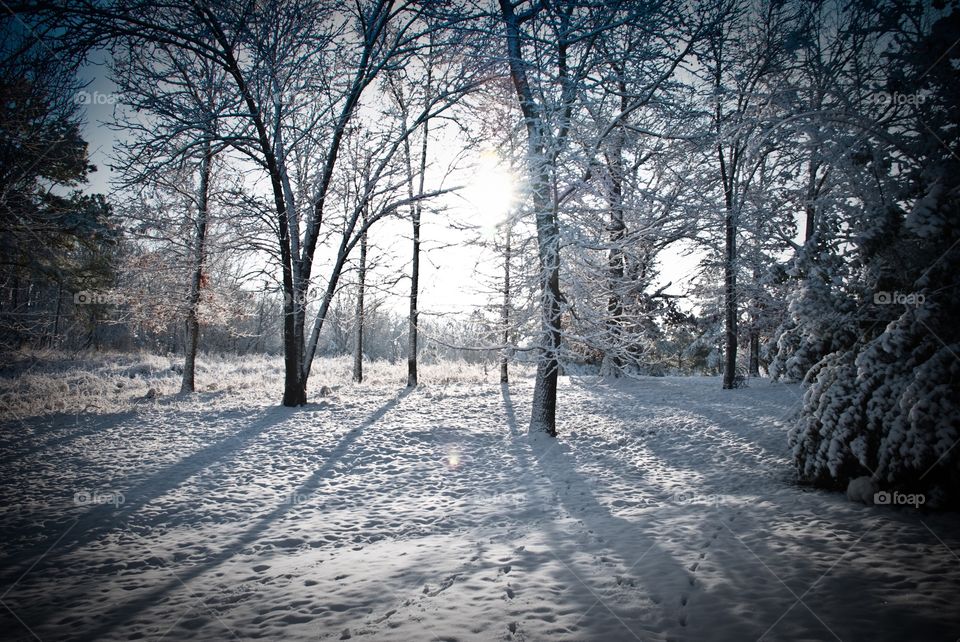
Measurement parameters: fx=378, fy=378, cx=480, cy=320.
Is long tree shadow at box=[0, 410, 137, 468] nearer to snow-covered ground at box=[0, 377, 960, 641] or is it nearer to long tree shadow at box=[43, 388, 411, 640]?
snow-covered ground at box=[0, 377, 960, 641]

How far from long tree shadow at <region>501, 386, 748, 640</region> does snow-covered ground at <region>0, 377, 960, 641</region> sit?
0.9 inches

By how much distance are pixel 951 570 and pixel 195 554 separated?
6.54m

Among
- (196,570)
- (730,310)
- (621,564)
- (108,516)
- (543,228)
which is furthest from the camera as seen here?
(730,310)

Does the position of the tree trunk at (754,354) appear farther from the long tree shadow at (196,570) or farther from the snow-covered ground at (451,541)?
the long tree shadow at (196,570)

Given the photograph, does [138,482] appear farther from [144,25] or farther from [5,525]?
[144,25]

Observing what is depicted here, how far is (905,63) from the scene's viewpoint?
4562mm

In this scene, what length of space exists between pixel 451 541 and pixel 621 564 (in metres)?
1.73

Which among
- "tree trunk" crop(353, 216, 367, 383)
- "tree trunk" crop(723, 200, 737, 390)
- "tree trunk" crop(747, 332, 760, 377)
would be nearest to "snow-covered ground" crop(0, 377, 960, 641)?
"tree trunk" crop(353, 216, 367, 383)

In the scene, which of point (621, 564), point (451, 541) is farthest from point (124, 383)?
point (621, 564)

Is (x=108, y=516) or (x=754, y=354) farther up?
(x=754, y=354)

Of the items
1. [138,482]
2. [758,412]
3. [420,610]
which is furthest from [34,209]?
[758,412]

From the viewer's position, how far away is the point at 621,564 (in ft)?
Answer: 11.1

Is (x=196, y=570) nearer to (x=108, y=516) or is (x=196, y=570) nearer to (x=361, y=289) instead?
(x=108, y=516)

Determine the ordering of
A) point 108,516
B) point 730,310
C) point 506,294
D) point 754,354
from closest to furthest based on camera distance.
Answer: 1. point 108,516
2. point 506,294
3. point 730,310
4. point 754,354
